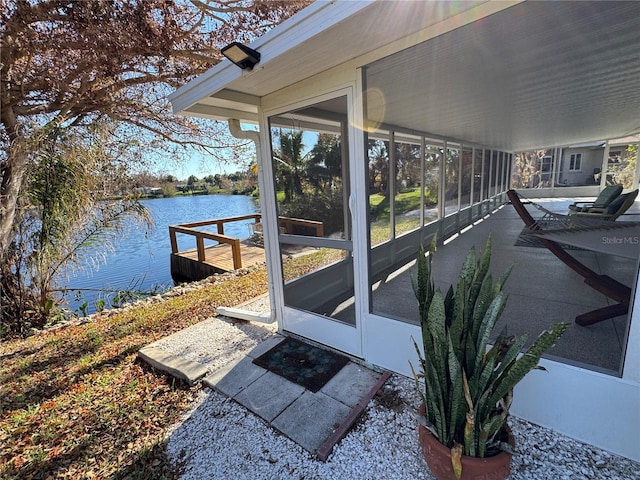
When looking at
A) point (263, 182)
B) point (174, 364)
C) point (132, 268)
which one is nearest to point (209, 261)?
point (132, 268)

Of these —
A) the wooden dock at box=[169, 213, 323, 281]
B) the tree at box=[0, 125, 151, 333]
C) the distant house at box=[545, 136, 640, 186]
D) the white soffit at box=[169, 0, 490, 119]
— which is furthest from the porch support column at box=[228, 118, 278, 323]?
the distant house at box=[545, 136, 640, 186]

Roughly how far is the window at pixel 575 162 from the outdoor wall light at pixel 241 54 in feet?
60.2

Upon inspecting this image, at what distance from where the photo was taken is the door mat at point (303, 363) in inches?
92.7

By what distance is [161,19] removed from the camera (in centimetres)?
377

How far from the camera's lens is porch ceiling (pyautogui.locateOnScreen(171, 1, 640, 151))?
157 cm

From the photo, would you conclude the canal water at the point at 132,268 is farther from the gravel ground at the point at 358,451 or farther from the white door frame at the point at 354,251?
the gravel ground at the point at 358,451

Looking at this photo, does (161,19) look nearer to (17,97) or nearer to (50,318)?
(17,97)

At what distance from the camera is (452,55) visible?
2.06 meters

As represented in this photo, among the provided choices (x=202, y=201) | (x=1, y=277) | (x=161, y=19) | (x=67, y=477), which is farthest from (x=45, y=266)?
(x=202, y=201)

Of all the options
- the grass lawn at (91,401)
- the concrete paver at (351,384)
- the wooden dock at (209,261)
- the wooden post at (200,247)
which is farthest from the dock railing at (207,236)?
the concrete paver at (351,384)

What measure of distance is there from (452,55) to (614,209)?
542 centimetres

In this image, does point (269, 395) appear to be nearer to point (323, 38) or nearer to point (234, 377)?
point (234, 377)

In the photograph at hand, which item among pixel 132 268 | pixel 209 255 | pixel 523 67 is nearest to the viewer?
pixel 523 67

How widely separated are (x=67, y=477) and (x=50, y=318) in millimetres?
3560
